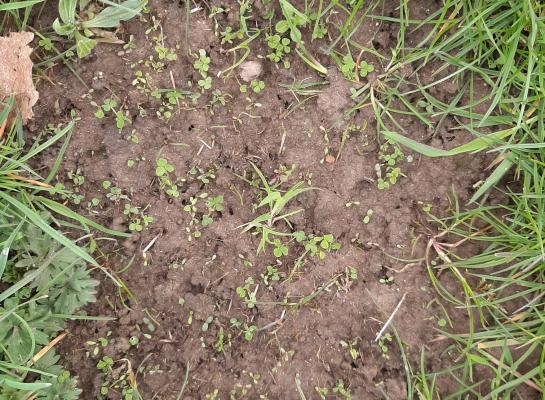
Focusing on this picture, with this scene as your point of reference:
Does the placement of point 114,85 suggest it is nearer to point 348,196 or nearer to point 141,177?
point 141,177

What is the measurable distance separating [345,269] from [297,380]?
1.79 ft

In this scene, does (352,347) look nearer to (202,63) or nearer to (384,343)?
(384,343)

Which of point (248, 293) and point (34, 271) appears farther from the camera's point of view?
point (248, 293)

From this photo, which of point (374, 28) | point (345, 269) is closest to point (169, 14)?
point (374, 28)

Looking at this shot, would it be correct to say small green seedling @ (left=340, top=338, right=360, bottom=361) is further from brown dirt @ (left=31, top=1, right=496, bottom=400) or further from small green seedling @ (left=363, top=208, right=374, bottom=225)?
small green seedling @ (left=363, top=208, right=374, bottom=225)

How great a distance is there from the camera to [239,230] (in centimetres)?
240

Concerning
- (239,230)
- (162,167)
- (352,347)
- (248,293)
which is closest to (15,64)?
(162,167)

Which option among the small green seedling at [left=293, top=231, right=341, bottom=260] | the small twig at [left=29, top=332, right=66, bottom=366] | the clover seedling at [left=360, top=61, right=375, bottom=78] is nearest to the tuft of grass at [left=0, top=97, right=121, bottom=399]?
the small twig at [left=29, top=332, right=66, bottom=366]

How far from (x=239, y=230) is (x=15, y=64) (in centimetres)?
126

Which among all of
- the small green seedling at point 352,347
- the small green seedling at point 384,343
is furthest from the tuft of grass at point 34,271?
the small green seedling at point 384,343

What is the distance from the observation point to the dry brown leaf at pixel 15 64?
235 cm

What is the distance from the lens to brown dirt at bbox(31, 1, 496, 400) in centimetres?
236

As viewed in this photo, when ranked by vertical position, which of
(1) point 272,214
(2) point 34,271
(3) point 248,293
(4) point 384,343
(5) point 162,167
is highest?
(5) point 162,167

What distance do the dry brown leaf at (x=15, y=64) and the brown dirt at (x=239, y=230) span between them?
9 cm
